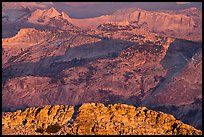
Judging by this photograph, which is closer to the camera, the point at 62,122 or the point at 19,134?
the point at 19,134

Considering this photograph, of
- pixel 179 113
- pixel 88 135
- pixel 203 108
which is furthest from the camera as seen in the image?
pixel 179 113

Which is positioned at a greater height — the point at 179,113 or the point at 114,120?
the point at 114,120

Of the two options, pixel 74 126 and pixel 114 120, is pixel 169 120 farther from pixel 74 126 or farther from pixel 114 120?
pixel 74 126

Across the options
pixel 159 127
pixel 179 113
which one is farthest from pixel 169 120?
pixel 179 113

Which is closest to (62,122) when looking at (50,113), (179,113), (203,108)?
(50,113)

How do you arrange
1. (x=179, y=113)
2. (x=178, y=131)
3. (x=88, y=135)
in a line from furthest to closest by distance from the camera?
1. (x=179, y=113)
2. (x=178, y=131)
3. (x=88, y=135)

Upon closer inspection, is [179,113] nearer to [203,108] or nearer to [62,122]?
[203,108]
